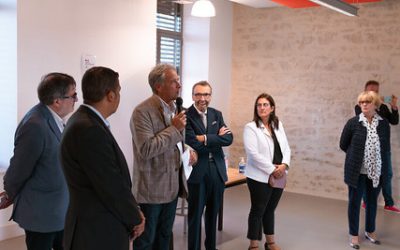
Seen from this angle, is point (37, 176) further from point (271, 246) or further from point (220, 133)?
point (271, 246)

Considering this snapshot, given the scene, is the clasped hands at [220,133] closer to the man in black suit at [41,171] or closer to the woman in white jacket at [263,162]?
the woman in white jacket at [263,162]

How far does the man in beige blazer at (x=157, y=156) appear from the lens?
319 centimetres

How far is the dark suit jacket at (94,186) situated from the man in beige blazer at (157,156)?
920 millimetres

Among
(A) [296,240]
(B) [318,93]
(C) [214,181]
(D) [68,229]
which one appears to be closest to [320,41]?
(B) [318,93]

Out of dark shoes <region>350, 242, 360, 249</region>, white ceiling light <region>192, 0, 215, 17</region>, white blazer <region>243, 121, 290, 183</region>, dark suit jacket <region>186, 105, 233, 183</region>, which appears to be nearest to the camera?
dark suit jacket <region>186, 105, 233, 183</region>

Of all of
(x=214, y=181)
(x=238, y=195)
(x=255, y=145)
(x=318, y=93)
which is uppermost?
(x=318, y=93)

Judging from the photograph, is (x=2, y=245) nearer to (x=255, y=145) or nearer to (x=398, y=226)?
(x=255, y=145)

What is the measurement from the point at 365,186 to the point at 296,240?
0.96 m

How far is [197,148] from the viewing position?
409cm

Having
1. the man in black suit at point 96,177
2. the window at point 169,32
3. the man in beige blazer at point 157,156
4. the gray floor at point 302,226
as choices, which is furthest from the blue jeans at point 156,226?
the window at point 169,32

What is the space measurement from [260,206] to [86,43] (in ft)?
8.83

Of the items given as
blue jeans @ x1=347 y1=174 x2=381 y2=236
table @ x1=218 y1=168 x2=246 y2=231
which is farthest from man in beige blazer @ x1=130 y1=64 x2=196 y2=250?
blue jeans @ x1=347 y1=174 x2=381 y2=236

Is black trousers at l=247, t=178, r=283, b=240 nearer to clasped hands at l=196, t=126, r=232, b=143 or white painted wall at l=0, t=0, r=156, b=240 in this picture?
clasped hands at l=196, t=126, r=232, b=143

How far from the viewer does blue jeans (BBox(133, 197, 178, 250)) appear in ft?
10.8
